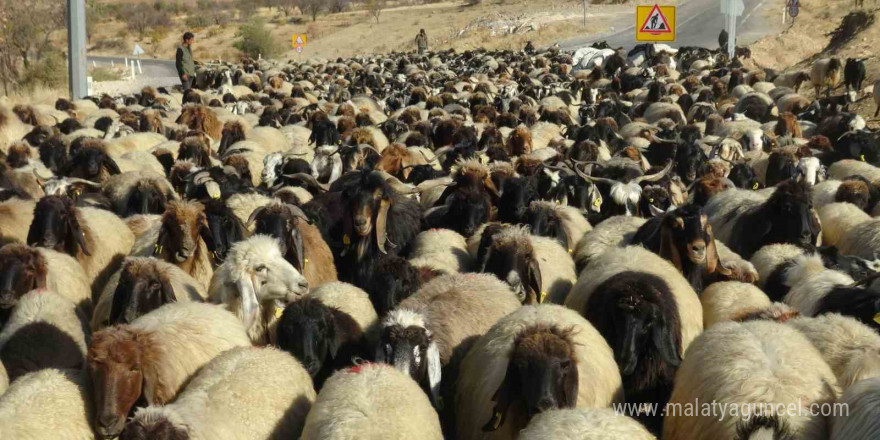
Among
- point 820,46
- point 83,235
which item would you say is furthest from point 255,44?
point 83,235

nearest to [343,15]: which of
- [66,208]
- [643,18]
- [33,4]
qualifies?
[33,4]

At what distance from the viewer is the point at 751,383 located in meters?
4.60

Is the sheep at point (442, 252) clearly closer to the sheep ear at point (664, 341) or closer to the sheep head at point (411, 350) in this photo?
the sheep head at point (411, 350)

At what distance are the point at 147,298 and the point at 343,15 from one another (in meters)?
82.0

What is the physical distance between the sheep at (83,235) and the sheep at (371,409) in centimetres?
411

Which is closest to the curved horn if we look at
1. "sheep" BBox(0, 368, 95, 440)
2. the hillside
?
"sheep" BBox(0, 368, 95, 440)

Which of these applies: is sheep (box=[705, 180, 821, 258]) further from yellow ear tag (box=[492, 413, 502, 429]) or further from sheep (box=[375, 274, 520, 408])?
yellow ear tag (box=[492, 413, 502, 429])

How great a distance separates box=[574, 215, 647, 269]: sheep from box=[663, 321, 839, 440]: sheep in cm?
315

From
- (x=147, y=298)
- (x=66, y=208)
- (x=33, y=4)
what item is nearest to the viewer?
(x=147, y=298)

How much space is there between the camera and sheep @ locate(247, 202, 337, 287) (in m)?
7.44

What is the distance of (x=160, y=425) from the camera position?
13.9 ft

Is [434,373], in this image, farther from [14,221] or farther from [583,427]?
[14,221]

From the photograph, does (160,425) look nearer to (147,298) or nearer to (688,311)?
(147,298)

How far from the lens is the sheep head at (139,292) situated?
6273 millimetres
